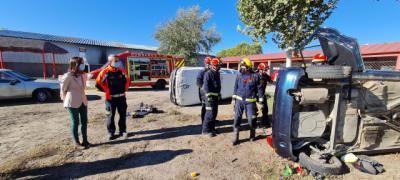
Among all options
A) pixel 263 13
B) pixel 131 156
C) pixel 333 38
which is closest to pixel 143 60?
pixel 263 13

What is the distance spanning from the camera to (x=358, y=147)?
3.31m

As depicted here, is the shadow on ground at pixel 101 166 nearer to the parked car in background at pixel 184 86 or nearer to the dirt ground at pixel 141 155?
the dirt ground at pixel 141 155

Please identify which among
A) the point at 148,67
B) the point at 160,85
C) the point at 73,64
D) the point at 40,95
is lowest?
the point at 40,95

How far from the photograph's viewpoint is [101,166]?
3293 millimetres

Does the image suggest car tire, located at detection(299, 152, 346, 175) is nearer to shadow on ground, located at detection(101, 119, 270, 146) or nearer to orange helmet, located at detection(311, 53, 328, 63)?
orange helmet, located at detection(311, 53, 328, 63)

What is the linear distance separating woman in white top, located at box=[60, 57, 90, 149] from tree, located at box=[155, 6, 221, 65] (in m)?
23.2

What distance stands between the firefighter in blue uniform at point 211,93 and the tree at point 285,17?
605cm

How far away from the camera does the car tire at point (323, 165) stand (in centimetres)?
291

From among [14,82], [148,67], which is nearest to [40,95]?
[14,82]

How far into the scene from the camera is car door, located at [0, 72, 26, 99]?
26.3 ft

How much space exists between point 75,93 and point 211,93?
2.56 m

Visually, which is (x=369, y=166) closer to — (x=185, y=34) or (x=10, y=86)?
(x=10, y=86)

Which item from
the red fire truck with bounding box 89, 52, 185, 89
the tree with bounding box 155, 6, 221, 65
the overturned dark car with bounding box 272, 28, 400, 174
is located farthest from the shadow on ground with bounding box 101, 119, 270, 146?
the tree with bounding box 155, 6, 221, 65

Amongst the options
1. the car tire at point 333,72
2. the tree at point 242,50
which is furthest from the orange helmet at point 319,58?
the tree at point 242,50
